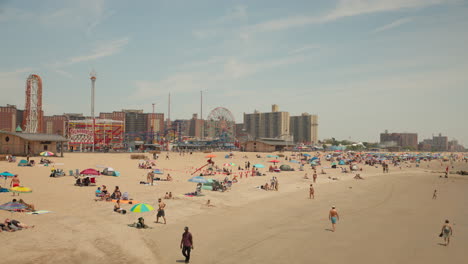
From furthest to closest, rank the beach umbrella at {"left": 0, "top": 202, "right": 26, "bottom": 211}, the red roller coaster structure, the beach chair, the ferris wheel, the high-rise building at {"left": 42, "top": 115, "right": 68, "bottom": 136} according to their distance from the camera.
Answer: the high-rise building at {"left": 42, "top": 115, "right": 68, "bottom": 136} → the ferris wheel → the red roller coaster structure → the beach chair → the beach umbrella at {"left": 0, "top": 202, "right": 26, "bottom": 211}

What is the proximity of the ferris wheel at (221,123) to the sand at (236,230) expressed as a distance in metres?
73.4

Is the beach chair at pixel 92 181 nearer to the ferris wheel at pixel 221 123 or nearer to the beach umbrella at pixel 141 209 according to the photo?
the beach umbrella at pixel 141 209

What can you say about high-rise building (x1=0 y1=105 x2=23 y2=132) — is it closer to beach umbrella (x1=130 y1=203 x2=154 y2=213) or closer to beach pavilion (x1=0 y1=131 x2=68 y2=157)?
beach pavilion (x1=0 y1=131 x2=68 y2=157)

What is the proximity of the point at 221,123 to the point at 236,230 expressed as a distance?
84534 millimetres

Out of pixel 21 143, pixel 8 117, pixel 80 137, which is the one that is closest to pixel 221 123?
pixel 80 137

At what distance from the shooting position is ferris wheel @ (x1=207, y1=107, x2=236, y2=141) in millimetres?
97562

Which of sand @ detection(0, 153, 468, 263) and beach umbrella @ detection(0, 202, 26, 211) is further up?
beach umbrella @ detection(0, 202, 26, 211)

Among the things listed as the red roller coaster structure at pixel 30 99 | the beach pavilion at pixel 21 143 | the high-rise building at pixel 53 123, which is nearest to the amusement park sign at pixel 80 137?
the red roller coaster structure at pixel 30 99

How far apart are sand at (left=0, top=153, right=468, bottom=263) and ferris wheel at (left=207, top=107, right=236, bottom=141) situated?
73.4 m

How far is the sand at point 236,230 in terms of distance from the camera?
1076cm

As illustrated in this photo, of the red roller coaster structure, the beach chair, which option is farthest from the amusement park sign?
the beach chair

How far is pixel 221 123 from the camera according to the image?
98312 mm

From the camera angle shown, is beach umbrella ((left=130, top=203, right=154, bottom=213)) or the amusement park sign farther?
the amusement park sign

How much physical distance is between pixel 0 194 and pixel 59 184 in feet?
16.3
